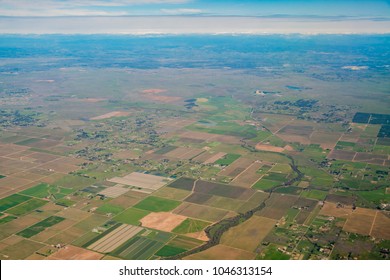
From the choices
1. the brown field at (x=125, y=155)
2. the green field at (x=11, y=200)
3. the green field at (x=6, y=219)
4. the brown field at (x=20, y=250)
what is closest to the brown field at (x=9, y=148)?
the brown field at (x=125, y=155)

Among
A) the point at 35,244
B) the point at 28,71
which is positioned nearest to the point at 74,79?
the point at 28,71

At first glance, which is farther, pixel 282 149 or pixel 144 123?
pixel 144 123

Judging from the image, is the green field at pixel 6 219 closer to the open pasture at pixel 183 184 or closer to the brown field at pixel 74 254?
the brown field at pixel 74 254

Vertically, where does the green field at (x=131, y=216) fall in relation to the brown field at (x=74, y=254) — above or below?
above

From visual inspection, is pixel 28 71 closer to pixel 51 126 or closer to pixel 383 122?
pixel 51 126

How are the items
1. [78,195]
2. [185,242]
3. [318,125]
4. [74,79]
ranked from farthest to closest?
[74,79]
[318,125]
[78,195]
[185,242]

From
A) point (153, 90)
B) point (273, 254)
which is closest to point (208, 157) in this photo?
point (273, 254)

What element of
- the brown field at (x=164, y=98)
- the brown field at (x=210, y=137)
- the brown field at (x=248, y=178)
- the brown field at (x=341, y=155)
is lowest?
the brown field at (x=248, y=178)
